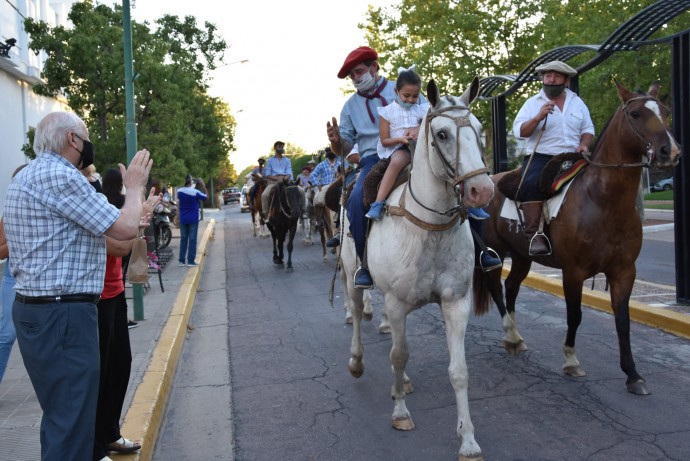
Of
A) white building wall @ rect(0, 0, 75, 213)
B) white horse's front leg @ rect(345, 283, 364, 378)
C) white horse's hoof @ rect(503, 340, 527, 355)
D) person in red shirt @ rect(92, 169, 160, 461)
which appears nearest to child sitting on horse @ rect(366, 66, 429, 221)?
white horse's front leg @ rect(345, 283, 364, 378)

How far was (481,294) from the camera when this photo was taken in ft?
25.0

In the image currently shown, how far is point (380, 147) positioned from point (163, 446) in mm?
3003

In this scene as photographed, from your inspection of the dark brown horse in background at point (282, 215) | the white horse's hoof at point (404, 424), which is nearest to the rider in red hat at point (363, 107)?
the white horse's hoof at point (404, 424)

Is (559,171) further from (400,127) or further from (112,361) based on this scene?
(112,361)

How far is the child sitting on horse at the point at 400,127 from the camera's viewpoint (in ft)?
18.1

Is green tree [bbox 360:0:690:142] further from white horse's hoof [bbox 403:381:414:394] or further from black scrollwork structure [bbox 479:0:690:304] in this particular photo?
white horse's hoof [bbox 403:381:414:394]

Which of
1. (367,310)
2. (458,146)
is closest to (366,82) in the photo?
(458,146)

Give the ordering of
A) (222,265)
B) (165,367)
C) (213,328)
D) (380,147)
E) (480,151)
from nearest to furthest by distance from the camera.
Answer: (480,151) → (380,147) → (165,367) → (213,328) → (222,265)

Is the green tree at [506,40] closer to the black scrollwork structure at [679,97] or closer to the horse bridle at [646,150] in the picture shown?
the black scrollwork structure at [679,97]

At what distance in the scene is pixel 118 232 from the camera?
3.51 metres

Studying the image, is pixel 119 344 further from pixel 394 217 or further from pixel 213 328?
pixel 213 328

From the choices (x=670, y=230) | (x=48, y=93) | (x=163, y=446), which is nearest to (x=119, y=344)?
(x=163, y=446)

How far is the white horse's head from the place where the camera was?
424cm

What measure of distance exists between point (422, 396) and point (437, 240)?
5.65 feet
